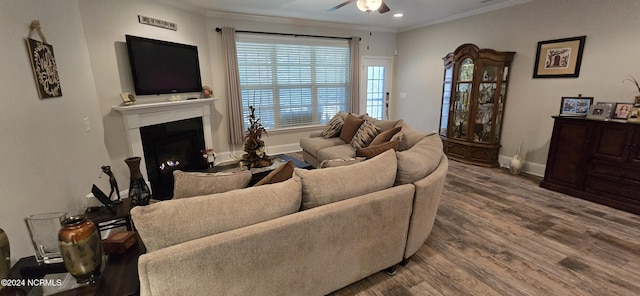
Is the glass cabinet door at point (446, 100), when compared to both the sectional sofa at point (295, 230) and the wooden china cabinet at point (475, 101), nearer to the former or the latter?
the wooden china cabinet at point (475, 101)

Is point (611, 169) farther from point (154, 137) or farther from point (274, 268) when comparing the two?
point (154, 137)

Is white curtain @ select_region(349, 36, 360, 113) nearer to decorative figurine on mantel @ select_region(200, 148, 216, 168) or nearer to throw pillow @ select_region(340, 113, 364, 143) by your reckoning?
throw pillow @ select_region(340, 113, 364, 143)

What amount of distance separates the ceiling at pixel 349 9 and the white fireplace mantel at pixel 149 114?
148 centimetres

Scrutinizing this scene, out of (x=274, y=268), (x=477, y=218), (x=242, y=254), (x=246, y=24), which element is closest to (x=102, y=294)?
(x=242, y=254)

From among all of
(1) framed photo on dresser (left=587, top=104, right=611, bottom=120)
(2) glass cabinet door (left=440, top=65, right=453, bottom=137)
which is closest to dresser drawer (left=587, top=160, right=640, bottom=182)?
(1) framed photo on dresser (left=587, top=104, right=611, bottom=120)

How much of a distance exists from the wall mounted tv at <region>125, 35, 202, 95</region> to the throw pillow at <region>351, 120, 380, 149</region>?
2703mm

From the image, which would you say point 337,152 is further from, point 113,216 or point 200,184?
point 113,216

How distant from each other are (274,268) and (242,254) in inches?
9.2

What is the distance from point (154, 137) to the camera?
381 cm

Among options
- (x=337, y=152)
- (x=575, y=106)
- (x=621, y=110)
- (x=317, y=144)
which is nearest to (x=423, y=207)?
(x=337, y=152)

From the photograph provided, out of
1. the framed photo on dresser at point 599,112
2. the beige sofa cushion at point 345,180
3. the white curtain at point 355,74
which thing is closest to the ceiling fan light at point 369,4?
the beige sofa cushion at point 345,180

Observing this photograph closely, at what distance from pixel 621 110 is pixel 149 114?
5.72 m

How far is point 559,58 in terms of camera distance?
12.4 feet

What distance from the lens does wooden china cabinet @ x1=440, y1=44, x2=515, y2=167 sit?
4340mm
